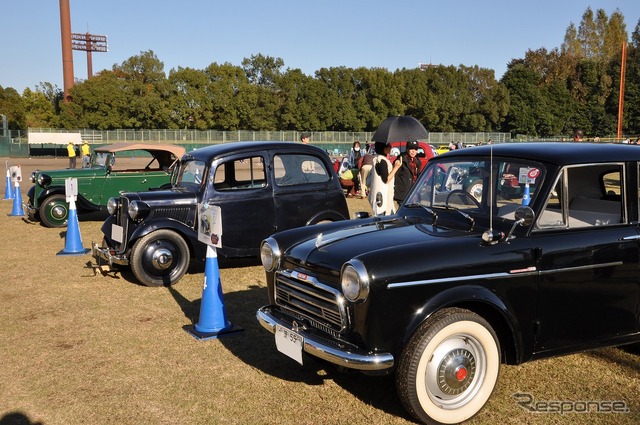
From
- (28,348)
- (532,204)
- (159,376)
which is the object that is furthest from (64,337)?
(532,204)

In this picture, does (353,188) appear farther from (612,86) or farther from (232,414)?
(612,86)

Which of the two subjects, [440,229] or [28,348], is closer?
[440,229]

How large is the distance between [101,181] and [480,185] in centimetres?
998

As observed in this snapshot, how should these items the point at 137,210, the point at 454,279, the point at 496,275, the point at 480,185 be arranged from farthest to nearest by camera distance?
the point at 137,210 < the point at 480,185 < the point at 496,275 < the point at 454,279

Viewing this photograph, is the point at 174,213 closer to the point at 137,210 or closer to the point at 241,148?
the point at 137,210

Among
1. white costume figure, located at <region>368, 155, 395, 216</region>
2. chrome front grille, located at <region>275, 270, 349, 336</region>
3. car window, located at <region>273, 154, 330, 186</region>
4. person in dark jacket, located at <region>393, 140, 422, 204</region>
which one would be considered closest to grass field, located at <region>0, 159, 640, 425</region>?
chrome front grille, located at <region>275, 270, 349, 336</region>

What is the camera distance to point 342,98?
68.6 metres

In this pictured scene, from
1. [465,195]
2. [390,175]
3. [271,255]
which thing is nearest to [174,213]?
[390,175]

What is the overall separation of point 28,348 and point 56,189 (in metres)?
8.32

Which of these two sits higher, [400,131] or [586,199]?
[400,131]

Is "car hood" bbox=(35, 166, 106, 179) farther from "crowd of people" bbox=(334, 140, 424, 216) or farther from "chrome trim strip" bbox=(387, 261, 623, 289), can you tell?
"chrome trim strip" bbox=(387, 261, 623, 289)

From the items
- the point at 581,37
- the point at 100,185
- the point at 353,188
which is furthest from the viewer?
the point at 581,37

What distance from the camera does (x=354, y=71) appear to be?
72.2m

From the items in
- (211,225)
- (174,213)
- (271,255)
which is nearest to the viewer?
(271,255)
